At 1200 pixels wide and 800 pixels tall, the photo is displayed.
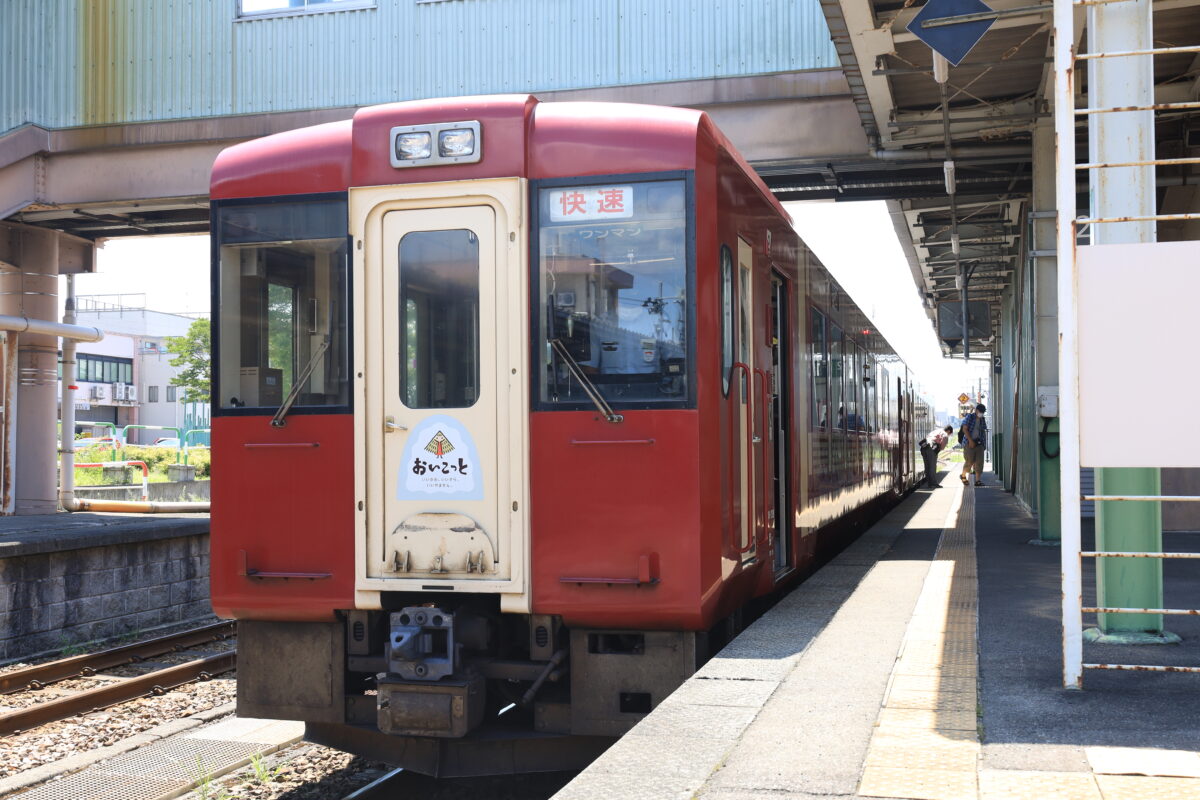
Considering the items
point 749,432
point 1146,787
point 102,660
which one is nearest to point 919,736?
point 1146,787

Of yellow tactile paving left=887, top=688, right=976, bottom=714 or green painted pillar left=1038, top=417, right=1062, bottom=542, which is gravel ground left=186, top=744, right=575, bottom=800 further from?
green painted pillar left=1038, top=417, right=1062, bottom=542

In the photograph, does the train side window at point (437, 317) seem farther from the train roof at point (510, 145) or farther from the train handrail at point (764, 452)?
the train handrail at point (764, 452)

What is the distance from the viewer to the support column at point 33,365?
54.9 ft

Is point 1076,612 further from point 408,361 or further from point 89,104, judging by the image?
point 89,104

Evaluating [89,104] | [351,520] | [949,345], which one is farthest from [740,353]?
[949,345]

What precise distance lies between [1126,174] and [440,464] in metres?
3.30

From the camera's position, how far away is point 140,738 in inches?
286

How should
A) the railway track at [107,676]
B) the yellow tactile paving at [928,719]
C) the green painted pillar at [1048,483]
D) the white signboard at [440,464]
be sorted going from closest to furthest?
the yellow tactile paving at [928,719] → the white signboard at [440,464] → the railway track at [107,676] → the green painted pillar at [1048,483]

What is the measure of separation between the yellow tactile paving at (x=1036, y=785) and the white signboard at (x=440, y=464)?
252 centimetres

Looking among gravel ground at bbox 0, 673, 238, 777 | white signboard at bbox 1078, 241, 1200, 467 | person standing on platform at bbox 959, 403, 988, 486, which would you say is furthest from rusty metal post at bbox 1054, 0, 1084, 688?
person standing on platform at bbox 959, 403, 988, 486

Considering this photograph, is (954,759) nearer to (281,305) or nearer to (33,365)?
(281,305)

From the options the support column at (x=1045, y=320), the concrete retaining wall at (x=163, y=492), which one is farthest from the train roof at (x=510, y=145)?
the concrete retaining wall at (x=163, y=492)

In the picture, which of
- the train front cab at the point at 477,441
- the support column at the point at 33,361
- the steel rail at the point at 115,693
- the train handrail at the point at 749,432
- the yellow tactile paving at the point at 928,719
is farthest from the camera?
the support column at the point at 33,361

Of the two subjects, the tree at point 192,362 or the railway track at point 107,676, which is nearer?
the railway track at point 107,676
